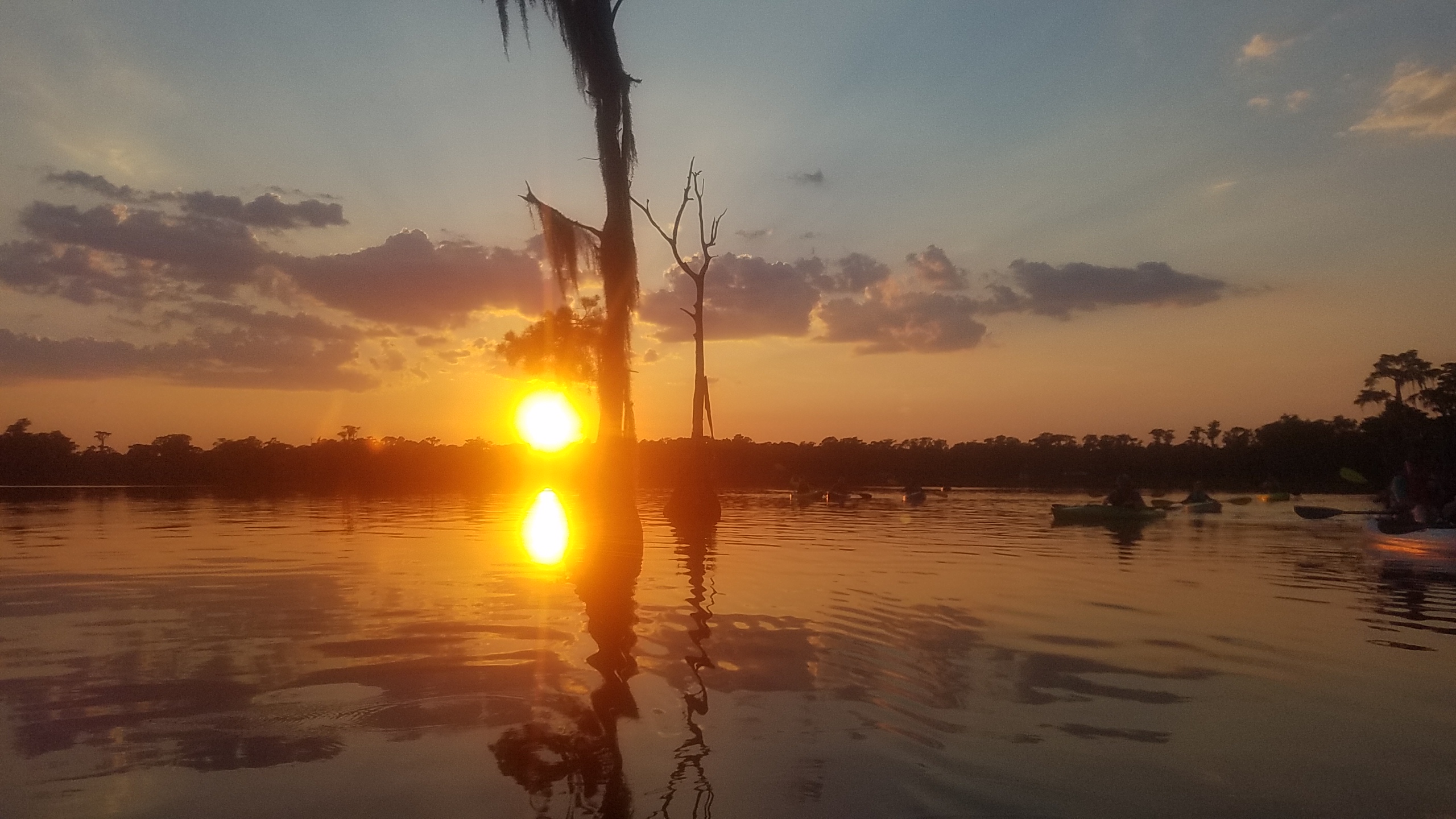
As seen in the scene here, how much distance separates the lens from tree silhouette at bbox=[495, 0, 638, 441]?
646 inches

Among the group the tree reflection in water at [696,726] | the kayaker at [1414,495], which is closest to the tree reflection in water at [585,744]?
the tree reflection in water at [696,726]

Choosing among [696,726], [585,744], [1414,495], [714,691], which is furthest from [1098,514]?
[585,744]

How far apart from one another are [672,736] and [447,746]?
1.31 metres

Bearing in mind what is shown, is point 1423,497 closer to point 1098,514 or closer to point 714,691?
point 1098,514

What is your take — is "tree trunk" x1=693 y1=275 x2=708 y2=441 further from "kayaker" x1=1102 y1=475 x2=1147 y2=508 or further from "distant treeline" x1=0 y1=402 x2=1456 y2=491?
"distant treeline" x1=0 y1=402 x2=1456 y2=491

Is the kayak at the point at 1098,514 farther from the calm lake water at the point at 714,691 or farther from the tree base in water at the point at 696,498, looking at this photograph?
the calm lake water at the point at 714,691

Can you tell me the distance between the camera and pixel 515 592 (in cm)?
1114

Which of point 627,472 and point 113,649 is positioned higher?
point 627,472

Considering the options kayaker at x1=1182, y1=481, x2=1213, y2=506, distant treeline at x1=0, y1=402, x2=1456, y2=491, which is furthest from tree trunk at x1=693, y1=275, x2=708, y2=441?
distant treeline at x1=0, y1=402, x2=1456, y2=491

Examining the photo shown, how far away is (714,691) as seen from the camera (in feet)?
20.5

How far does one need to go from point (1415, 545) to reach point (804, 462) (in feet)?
231

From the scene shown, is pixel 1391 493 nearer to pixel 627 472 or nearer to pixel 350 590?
pixel 627 472

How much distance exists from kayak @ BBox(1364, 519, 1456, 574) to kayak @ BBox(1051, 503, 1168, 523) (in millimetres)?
9649

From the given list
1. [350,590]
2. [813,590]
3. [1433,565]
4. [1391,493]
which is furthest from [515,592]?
[1391,493]
